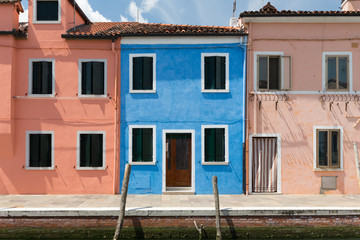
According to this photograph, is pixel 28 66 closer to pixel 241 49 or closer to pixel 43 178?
pixel 43 178

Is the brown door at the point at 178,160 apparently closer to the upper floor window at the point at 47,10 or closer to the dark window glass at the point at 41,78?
the dark window glass at the point at 41,78

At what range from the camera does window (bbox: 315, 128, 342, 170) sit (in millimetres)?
13930

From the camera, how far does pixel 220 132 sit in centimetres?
1404

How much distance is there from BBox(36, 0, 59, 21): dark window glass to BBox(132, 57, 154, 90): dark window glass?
11.4ft

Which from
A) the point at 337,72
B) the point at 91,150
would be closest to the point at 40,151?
the point at 91,150

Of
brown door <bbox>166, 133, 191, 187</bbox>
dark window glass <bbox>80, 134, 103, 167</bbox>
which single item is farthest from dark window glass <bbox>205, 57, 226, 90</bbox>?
dark window glass <bbox>80, 134, 103, 167</bbox>

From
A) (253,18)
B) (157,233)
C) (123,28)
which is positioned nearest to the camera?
(157,233)

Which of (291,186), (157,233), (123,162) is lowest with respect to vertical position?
(157,233)

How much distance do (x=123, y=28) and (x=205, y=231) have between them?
8.65 m

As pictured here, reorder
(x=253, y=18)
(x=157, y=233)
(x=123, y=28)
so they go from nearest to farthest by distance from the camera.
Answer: (x=157, y=233) → (x=253, y=18) → (x=123, y=28)

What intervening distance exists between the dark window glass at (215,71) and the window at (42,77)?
5883 millimetres

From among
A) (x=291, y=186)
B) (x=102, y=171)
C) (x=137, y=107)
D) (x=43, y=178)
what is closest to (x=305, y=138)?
(x=291, y=186)

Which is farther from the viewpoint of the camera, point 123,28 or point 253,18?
point 123,28

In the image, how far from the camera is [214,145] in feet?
46.0
